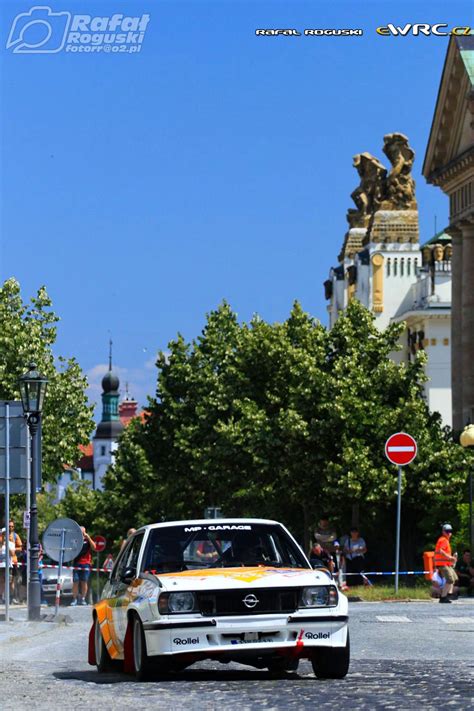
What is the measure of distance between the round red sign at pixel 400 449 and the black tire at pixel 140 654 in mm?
21789

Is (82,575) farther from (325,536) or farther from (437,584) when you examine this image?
(437,584)

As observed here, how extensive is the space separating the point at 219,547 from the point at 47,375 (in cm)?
4468

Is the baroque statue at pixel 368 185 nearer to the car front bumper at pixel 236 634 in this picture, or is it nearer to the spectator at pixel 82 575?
the spectator at pixel 82 575

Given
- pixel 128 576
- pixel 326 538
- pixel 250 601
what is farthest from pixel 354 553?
pixel 250 601

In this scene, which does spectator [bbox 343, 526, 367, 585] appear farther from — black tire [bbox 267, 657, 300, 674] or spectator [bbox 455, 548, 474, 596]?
black tire [bbox 267, 657, 300, 674]

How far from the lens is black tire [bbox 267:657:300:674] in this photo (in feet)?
54.5

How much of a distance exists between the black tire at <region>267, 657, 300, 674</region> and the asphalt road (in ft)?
0.39

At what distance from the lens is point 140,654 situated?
15.7 m

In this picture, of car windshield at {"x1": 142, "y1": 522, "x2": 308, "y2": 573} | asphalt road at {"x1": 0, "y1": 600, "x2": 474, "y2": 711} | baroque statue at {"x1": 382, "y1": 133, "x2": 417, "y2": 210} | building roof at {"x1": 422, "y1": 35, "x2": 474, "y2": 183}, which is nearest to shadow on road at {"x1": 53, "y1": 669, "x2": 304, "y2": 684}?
asphalt road at {"x1": 0, "y1": 600, "x2": 474, "y2": 711}

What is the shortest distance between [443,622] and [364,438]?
30.1m

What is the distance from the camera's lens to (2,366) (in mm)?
59375

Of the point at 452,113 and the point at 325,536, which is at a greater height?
the point at 452,113

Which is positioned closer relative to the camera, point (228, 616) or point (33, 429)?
point (228, 616)

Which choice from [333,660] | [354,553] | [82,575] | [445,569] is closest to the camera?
[333,660]
